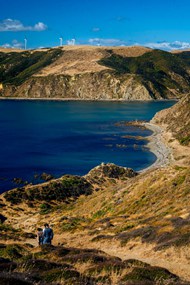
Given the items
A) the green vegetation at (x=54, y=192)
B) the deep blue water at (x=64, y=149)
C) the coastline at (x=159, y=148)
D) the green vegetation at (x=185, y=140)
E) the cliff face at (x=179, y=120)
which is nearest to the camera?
the green vegetation at (x=54, y=192)

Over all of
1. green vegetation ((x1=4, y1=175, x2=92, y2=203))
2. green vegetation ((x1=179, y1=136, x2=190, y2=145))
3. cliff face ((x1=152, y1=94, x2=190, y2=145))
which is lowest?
green vegetation ((x1=4, y1=175, x2=92, y2=203))

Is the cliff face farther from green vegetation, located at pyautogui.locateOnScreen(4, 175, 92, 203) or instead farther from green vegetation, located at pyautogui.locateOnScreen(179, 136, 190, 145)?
green vegetation, located at pyautogui.locateOnScreen(4, 175, 92, 203)

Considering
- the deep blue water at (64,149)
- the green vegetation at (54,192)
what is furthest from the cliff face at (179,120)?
the green vegetation at (54,192)

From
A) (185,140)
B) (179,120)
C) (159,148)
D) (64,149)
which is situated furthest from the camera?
(179,120)

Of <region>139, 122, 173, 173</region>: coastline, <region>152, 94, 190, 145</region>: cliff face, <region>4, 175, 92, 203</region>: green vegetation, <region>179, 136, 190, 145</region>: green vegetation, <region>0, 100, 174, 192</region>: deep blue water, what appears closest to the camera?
<region>4, 175, 92, 203</region>: green vegetation

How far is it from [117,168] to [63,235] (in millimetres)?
48256

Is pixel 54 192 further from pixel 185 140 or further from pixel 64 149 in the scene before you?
pixel 185 140

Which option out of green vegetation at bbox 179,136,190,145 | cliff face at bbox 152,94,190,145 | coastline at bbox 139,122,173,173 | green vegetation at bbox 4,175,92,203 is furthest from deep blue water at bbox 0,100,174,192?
green vegetation at bbox 4,175,92,203

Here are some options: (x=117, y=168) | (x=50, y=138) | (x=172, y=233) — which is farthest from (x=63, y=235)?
(x=50, y=138)

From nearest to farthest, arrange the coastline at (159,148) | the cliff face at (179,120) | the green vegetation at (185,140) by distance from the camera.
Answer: the coastline at (159,148) → the green vegetation at (185,140) → the cliff face at (179,120)

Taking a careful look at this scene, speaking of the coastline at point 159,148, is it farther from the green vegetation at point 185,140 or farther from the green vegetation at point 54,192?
the green vegetation at point 54,192

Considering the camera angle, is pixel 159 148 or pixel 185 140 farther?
pixel 185 140

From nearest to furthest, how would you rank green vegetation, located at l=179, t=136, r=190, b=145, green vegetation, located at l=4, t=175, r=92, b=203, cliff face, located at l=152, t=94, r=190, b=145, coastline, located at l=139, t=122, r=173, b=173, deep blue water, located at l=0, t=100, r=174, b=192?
1. green vegetation, located at l=4, t=175, r=92, b=203
2. deep blue water, located at l=0, t=100, r=174, b=192
3. coastline, located at l=139, t=122, r=173, b=173
4. green vegetation, located at l=179, t=136, r=190, b=145
5. cliff face, located at l=152, t=94, r=190, b=145

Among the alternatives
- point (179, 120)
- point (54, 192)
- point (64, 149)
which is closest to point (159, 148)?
point (64, 149)
